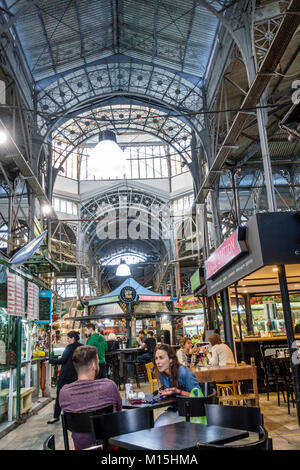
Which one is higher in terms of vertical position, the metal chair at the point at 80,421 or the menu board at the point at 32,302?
the menu board at the point at 32,302

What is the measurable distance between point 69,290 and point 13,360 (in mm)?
33076

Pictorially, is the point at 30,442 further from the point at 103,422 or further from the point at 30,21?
the point at 30,21

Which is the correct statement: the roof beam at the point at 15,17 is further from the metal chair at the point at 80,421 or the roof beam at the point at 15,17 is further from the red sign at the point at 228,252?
the metal chair at the point at 80,421

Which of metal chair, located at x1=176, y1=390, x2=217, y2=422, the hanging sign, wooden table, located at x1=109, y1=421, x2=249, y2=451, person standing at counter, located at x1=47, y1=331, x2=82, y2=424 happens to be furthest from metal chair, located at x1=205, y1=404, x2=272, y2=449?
the hanging sign

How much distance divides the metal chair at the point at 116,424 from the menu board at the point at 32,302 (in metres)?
7.02

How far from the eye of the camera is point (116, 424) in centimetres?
303

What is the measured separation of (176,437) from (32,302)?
7.95m

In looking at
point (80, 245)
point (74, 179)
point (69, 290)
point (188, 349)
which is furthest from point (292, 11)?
point (69, 290)

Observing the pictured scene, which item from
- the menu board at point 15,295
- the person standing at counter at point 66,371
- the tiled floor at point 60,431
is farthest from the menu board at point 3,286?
the tiled floor at point 60,431

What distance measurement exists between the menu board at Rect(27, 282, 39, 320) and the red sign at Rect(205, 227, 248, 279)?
16.4 feet

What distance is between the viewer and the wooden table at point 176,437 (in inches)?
103

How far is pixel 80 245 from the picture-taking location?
89.1 feet

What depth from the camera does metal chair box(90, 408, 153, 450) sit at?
2.96m

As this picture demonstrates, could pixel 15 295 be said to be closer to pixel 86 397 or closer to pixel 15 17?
pixel 86 397
